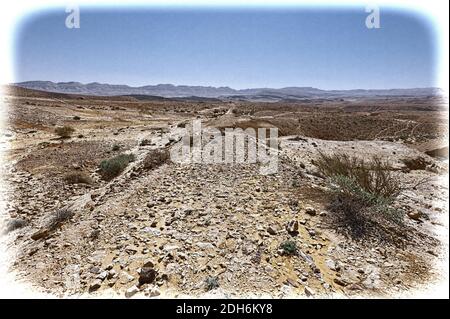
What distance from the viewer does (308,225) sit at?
412 centimetres

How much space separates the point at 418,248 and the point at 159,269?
3605 millimetres

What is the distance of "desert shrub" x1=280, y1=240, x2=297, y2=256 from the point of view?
3504 mm

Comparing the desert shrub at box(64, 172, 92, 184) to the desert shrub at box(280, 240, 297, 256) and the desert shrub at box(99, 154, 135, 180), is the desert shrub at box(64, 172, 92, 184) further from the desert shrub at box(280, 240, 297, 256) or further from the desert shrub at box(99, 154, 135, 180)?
the desert shrub at box(280, 240, 297, 256)

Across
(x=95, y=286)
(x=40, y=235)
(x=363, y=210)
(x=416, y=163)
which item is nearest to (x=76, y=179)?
(x=40, y=235)

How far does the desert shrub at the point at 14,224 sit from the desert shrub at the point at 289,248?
4663 millimetres

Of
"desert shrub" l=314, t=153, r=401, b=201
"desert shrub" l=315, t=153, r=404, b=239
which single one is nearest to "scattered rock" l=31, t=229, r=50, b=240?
"desert shrub" l=315, t=153, r=404, b=239

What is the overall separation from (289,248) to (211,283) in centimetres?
114

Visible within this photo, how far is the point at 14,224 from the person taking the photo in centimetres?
496

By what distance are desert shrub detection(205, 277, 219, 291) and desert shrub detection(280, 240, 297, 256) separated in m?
1.02

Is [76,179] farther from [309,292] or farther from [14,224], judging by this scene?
[309,292]

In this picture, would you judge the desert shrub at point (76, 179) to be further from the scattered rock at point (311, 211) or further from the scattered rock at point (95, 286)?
the scattered rock at point (311, 211)

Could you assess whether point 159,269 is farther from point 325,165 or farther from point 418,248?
point 325,165
